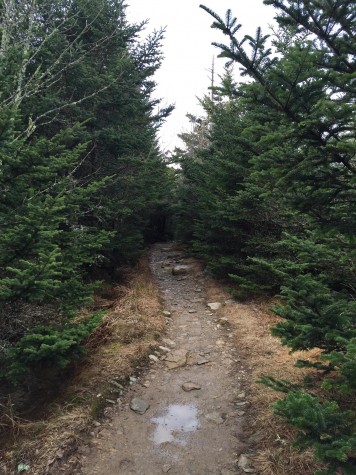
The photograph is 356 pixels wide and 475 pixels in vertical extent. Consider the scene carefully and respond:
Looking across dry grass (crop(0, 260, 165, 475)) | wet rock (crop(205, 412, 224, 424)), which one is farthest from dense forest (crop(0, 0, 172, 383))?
wet rock (crop(205, 412, 224, 424))

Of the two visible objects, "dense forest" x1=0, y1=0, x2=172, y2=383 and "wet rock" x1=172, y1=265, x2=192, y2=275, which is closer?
"dense forest" x1=0, y1=0, x2=172, y2=383

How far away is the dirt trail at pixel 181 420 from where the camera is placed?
14.5ft

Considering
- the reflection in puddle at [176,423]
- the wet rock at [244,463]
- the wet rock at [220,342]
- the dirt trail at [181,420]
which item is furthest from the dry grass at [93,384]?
the wet rock at [244,463]

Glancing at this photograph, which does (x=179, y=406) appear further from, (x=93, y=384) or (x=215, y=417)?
(x=93, y=384)

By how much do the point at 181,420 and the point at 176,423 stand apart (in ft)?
0.38

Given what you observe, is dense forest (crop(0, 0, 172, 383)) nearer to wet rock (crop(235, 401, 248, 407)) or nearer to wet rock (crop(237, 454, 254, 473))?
wet rock (crop(237, 454, 254, 473))

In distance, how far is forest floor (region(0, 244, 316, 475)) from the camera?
4.34 metres

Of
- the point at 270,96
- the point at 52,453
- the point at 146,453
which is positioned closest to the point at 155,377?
the point at 146,453

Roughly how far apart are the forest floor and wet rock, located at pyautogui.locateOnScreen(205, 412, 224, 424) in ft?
0.05

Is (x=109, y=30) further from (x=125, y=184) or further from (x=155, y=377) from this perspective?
(x=155, y=377)

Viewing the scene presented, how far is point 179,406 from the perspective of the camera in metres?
5.71

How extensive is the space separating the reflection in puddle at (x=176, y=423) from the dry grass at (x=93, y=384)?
96 centimetres

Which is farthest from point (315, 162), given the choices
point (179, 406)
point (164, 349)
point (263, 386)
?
point (164, 349)

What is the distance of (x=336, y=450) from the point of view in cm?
228
